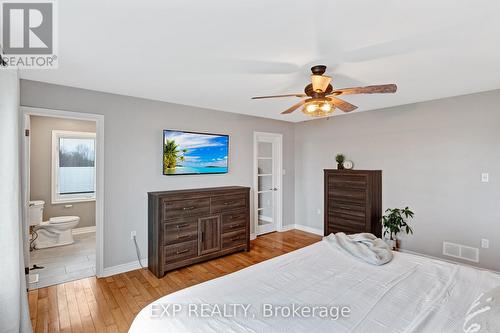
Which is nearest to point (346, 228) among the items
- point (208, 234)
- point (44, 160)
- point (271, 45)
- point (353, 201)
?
point (353, 201)

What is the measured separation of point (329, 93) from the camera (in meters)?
2.26

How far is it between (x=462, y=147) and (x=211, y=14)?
12.2ft

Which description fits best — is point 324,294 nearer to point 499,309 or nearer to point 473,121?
point 499,309

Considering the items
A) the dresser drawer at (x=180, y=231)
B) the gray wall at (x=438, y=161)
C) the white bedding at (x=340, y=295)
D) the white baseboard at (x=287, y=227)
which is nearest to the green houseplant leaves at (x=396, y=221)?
the gray wall at (x=438, y=161)

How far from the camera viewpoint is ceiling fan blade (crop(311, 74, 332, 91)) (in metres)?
2.12

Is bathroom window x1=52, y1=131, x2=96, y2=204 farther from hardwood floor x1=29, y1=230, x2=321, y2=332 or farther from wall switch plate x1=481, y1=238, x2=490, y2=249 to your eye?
wall switch plate x1=481, y1=238, x2=490, y2=249

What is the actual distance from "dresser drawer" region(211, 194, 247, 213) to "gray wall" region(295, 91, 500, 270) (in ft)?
7.28

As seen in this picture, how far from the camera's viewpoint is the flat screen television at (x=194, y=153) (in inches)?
145

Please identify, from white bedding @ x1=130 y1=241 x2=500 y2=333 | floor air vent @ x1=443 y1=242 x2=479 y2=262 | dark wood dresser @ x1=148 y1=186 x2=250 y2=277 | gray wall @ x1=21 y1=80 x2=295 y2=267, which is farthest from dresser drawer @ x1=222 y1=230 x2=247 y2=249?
floor air vent @ x1=443 y1=242 x2=479 y2=262

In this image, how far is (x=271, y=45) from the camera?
6.43 ft

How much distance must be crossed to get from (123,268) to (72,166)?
2.90 m

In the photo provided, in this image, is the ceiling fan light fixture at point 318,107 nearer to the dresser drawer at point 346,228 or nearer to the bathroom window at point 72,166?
the dresser drawer at point 346,228

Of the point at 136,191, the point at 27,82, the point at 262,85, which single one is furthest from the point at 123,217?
the point at 262,85

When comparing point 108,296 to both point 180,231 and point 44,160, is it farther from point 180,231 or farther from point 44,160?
point 44,160
